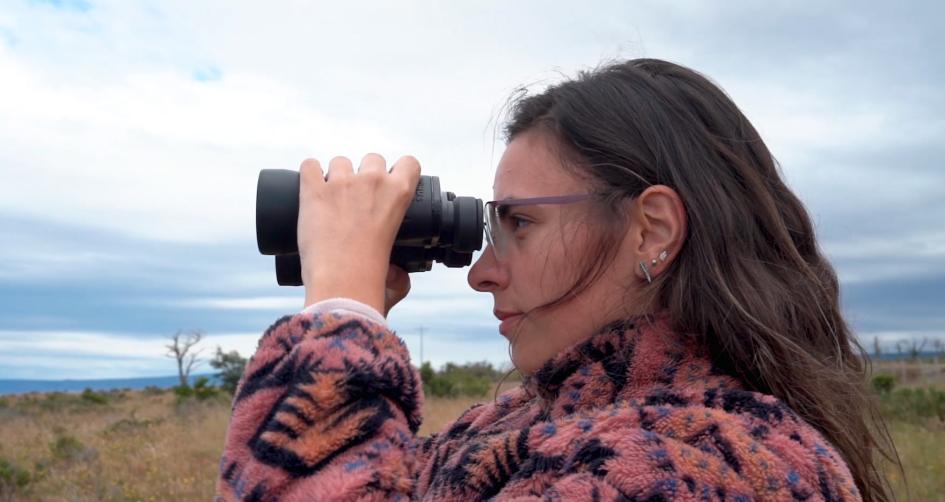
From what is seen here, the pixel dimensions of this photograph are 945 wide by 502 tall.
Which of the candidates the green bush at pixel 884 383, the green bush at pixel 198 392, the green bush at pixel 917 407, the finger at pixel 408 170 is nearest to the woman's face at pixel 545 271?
the finger at pixel 408 170

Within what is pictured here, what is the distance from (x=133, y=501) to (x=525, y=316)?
5.60 metres

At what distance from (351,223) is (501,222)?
26cm

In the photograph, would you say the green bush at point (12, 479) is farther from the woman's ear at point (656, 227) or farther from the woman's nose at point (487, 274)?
the woman's ear at point (656, 227)

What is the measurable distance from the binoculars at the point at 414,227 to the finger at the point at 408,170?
0.08 meters

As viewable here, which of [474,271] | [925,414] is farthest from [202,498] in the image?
[925,414]

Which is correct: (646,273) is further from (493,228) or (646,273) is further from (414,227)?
(414,227)

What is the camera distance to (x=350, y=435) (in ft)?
3.22

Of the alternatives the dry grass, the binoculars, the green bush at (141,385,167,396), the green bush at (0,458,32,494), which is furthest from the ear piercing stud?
the green bush at (141,385,167,396)

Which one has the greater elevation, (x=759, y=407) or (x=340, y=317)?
(x=340, y=317)

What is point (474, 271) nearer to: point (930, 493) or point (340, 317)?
point (340, 317)

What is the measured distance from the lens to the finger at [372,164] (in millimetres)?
1191

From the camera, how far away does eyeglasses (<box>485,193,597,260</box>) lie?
127 centimetres

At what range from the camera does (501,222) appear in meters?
1.30

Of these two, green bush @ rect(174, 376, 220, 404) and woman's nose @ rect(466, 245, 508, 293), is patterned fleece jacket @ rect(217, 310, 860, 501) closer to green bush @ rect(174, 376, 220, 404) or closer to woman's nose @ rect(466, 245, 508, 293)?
woman's nose @ rect(466, 245, 508, 293)
